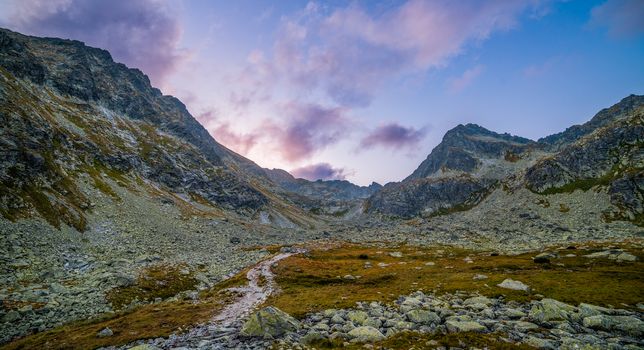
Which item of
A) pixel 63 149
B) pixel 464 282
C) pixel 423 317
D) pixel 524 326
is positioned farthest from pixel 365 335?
pixel 63 149

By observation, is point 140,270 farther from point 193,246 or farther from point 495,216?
point 495,216

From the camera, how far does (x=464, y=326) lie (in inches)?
812

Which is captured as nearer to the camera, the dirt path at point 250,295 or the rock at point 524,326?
the rock at point 524,326

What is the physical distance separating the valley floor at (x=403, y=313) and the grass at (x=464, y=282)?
15 centimetres

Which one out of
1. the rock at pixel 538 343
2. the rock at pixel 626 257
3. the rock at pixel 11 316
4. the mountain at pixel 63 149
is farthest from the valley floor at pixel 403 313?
the mountain at pixel 63 149

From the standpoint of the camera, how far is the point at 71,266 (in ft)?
149

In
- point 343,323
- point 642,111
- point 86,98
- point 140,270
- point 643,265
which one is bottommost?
point 643,265

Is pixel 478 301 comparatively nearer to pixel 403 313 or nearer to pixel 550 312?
pixel 550 312

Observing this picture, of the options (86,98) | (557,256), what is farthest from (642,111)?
(86,98)

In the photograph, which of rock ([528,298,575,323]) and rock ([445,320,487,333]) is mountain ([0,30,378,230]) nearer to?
rock ([445,320,487,333])

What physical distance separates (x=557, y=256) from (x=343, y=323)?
47626 millimetres

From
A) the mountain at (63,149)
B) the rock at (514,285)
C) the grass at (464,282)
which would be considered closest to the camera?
the grass at (464,282)

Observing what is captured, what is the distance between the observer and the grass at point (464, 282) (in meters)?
29.1

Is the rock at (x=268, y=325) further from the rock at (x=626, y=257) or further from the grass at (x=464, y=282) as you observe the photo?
the rock at (x=626, y=257)
